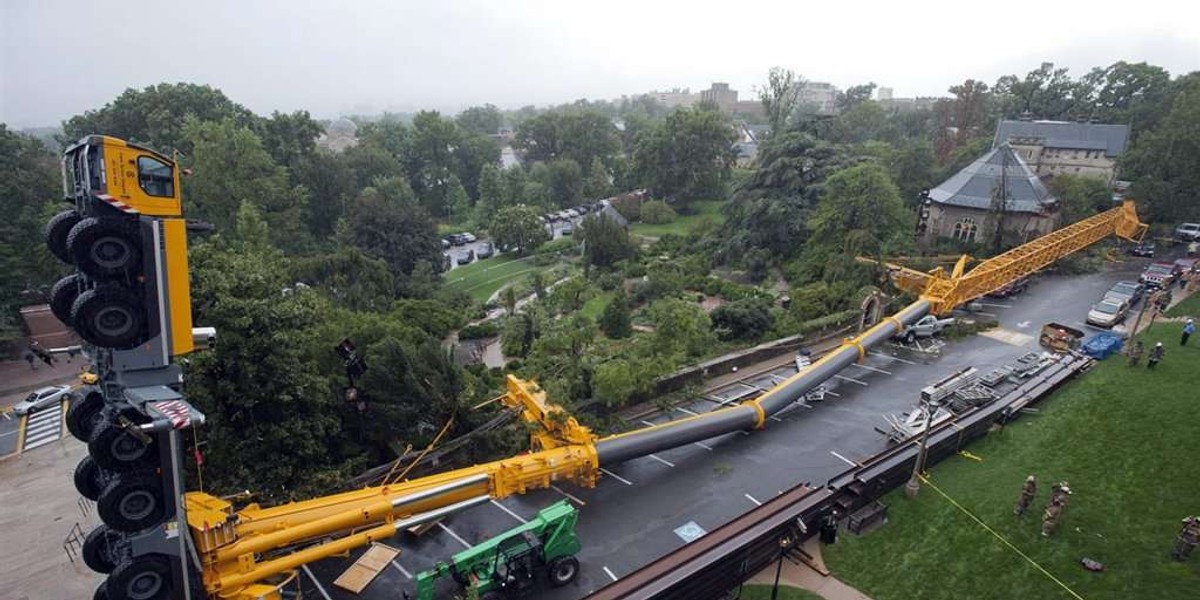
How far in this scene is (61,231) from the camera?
1121 cm

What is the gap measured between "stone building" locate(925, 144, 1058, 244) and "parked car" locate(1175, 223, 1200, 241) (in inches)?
496

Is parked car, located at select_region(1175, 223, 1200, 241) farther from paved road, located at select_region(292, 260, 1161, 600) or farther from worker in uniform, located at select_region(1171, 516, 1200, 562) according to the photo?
worker in uniform, located at select_region(1171, 516, 1200, 562)

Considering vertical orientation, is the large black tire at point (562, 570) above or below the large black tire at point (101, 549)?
below

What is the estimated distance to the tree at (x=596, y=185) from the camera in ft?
308

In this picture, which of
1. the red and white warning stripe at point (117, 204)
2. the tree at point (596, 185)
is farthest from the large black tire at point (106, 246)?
the tree at point (596, 185)

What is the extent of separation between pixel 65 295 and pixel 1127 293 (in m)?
50.3

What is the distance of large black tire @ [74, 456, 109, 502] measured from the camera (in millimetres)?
12758

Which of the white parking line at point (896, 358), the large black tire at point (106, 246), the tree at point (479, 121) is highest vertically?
the tree at point (479, 121)

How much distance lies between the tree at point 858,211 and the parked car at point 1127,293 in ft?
43.8

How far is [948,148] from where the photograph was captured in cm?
8081

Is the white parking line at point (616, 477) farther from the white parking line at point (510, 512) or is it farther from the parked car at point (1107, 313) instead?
the parked car at point (1107, 313)

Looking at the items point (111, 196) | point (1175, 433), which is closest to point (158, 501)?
point (111, 196)

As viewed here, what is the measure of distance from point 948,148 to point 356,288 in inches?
3094

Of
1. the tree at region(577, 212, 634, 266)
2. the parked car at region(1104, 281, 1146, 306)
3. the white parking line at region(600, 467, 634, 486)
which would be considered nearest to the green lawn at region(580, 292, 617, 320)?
the tree at region(577, 212, 634, 266)
